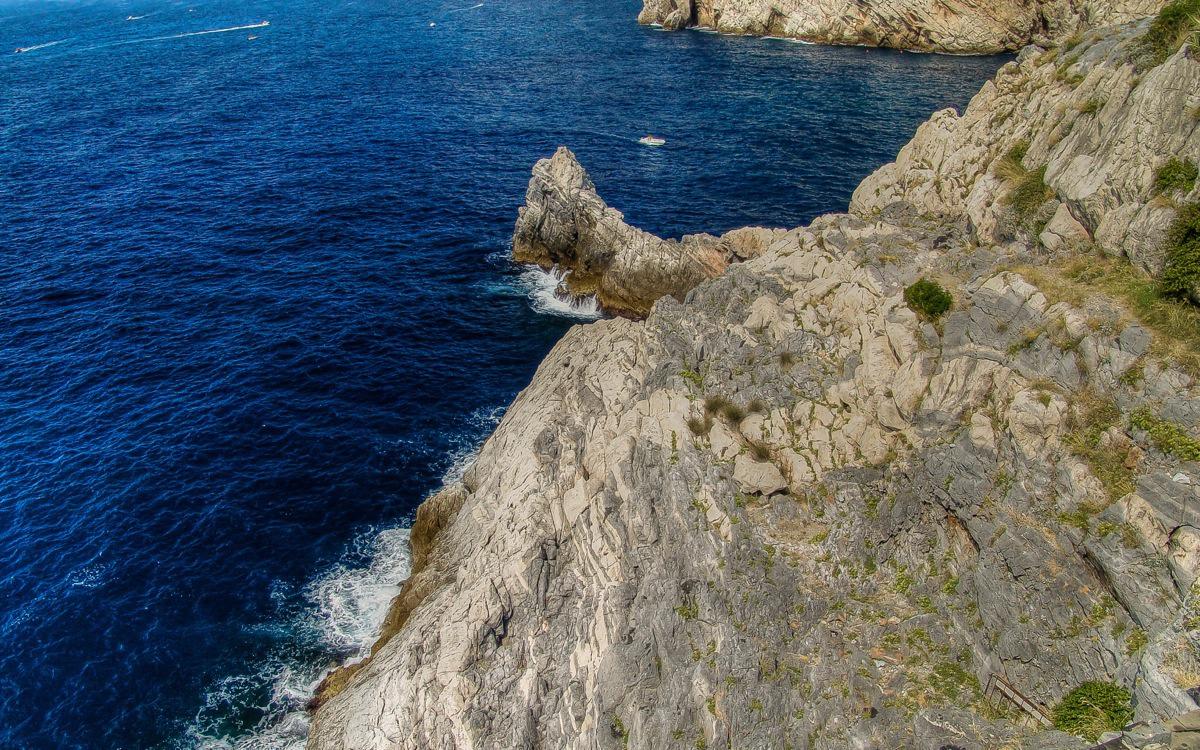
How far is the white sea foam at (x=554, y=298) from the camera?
75562mm

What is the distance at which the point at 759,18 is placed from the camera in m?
168

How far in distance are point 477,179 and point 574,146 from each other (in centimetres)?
1583

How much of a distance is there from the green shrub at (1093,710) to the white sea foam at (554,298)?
172 feet

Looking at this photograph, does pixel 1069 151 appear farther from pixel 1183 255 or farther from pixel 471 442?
pixel 471 442

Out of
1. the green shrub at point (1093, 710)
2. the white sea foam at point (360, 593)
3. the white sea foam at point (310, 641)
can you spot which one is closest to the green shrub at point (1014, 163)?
the green shrub at point (1093, 710)

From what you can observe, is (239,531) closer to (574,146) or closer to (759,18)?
(574,146)

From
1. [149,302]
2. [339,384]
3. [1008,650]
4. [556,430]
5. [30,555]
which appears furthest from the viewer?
[149,302]

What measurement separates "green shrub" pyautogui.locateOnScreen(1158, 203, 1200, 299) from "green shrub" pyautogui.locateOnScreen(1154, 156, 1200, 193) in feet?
4.03

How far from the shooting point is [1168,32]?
121 feet

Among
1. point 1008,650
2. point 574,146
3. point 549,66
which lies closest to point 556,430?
point 1008,650

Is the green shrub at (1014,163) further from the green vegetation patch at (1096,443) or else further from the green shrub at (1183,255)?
A: the green vegetation patch at (1096,443)

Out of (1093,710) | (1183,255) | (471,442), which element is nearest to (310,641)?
(471,442)

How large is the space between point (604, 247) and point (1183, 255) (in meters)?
51.6

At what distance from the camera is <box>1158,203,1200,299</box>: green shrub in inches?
1184
